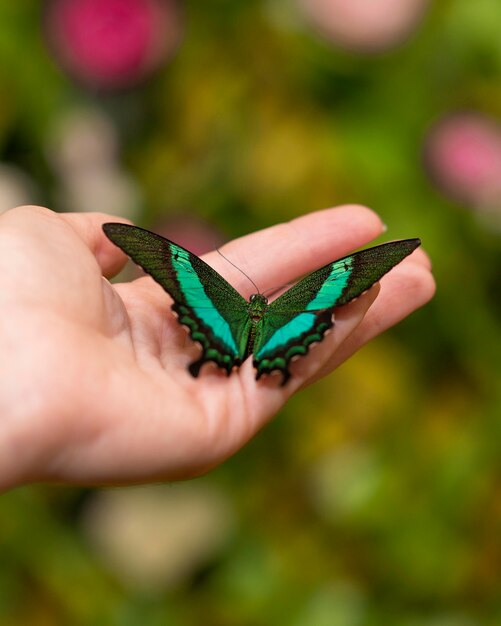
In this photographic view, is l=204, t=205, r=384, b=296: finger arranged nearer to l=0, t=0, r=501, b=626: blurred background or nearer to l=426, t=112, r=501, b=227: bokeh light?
l=0, t=0, r=501, b=626: blurred background

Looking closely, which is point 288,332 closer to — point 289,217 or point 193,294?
point 193,294

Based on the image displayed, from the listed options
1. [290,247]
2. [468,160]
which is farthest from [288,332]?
[468,160]

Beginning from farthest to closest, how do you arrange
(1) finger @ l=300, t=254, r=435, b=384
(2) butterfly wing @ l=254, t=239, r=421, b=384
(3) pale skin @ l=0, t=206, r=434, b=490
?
(1) finger @ l=300, t=254, r=435, b=384
(2) butterfly wing @ l=254, t=239, r=421, b=384
(3) pale skin @ l=0, t=206, r=434, b=490

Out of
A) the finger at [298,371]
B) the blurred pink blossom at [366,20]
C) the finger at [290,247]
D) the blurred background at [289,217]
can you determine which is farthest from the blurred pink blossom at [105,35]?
the finger at [298,371]

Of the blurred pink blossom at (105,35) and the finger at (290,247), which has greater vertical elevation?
the blurred pink blossom at (105,35)

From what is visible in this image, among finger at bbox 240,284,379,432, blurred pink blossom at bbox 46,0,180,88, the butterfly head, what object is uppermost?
blurred pink blossom at bbox 46,0,180,88

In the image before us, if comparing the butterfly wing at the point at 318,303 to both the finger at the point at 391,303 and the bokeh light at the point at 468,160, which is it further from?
the bokeh light at the point at 468,160

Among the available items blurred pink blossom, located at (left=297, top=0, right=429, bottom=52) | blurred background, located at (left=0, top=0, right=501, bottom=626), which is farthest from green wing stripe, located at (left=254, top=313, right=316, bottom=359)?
blurred pink blossom, located at (left=297, top=0, right=429, bottom=52)

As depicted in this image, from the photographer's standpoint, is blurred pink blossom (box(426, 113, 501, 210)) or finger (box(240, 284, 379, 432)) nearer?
finger (box(240, 284, 379, 432))
